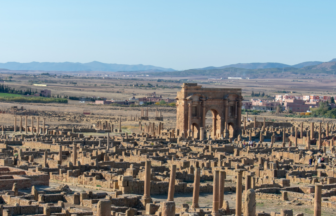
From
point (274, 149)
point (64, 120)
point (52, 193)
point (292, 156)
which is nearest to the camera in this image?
point (52, 193)

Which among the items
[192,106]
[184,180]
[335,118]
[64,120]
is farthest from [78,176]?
[335,118]

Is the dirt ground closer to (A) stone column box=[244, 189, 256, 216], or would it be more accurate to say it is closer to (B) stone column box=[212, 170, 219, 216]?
(B) stone column box=[212, 170, 219, 216]

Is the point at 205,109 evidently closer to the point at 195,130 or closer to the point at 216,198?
the point at 195,130

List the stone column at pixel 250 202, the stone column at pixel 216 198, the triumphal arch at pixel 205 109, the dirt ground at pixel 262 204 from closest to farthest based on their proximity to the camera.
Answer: the stone column at pixel 250 202 < the stone column at pixel 216 198 < the dirt ground at pixel 262 204 < the triumphal arch at pixel 205 109

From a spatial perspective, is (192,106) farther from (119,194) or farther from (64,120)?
(119,194)

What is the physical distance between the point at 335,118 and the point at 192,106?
41.0 metres

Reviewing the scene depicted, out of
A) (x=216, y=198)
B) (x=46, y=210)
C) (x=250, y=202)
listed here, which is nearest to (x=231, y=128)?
(x=216, y=198)

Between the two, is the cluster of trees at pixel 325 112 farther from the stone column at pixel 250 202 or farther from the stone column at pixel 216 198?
the stone column at pixel 250 202

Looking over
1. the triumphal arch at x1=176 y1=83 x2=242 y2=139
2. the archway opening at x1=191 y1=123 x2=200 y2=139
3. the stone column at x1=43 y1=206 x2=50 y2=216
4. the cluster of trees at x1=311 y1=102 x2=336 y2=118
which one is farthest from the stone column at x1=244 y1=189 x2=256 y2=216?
the cluster of trees at x1=311 y1=102 x2=336 y2=118

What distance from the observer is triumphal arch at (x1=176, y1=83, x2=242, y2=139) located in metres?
54.9

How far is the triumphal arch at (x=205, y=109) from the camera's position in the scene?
180ft

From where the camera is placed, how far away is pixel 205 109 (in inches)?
2195

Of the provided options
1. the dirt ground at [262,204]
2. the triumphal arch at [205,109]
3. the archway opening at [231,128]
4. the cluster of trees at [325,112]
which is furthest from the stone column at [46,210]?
the cluster of trees at [325,112]

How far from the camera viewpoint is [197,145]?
45875mm
